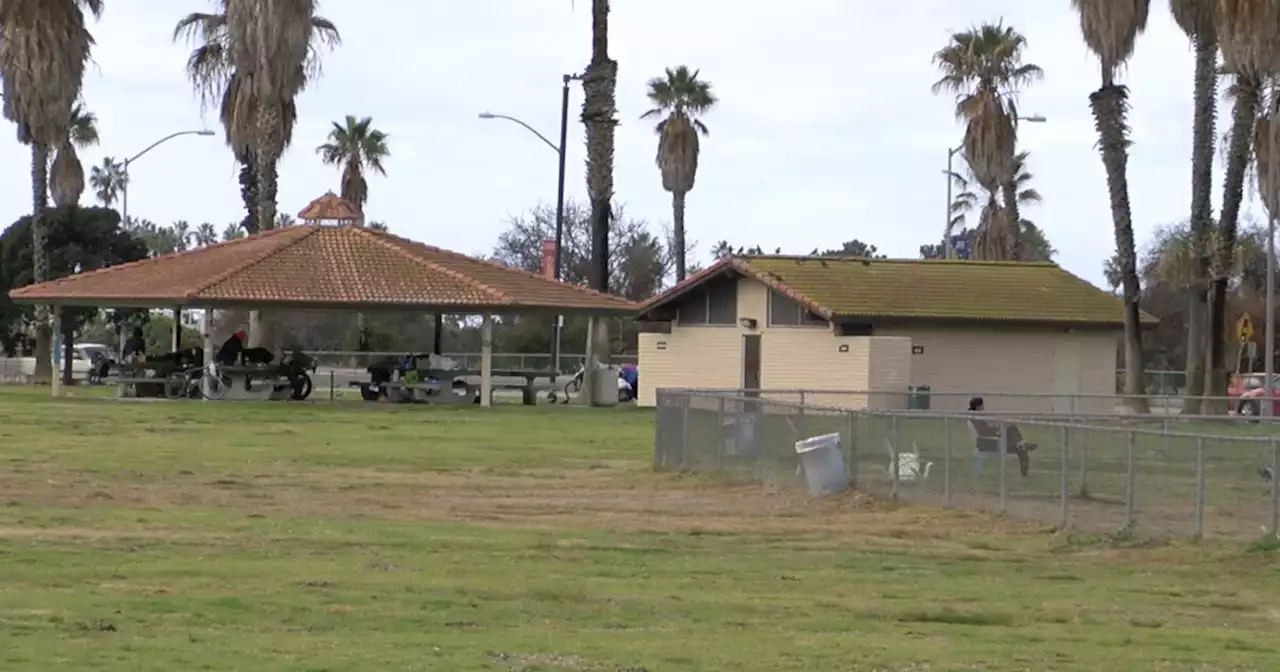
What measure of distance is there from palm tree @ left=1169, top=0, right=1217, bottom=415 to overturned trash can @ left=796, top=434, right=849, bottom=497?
24.0 meters

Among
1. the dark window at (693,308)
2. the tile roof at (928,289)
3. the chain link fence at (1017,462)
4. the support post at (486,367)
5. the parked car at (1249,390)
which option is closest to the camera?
the chain link fence at (1017,462)

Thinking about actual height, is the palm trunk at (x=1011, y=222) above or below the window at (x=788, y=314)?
above

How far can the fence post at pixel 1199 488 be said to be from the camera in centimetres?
1930

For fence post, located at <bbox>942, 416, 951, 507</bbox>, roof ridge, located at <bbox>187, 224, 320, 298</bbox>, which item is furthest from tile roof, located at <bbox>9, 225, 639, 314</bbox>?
fence post, located at <bbox>942, 416, 951, 507</bbox>

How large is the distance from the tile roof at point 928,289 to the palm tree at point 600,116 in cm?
289

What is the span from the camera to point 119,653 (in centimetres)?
1236

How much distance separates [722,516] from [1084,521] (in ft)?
13.8

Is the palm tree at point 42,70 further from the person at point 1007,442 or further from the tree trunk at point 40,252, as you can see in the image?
the person at point 1007,442

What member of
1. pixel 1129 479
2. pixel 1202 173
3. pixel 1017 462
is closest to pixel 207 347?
pixel 1202 173

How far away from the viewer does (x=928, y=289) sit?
52.8 meters

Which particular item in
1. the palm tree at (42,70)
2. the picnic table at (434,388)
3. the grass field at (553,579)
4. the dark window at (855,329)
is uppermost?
the palm tree at (42,70)

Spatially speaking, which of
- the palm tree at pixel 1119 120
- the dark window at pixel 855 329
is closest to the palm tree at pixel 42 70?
the dark window at pixel 855 329

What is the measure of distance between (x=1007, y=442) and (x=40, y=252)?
4282cm

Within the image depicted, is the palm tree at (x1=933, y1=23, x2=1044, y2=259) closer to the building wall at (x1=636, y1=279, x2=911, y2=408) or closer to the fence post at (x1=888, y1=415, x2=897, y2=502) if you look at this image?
the building wall at (x1=636, y1=279, x2=911, y2=408)
